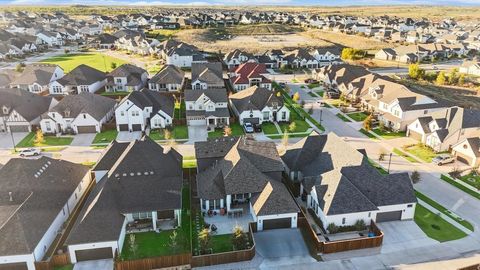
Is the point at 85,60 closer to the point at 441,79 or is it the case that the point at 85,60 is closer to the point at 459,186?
the point at 441,79

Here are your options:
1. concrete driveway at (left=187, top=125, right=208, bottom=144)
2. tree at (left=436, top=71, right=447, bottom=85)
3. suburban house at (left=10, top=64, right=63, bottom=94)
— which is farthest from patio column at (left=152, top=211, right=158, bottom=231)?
tree at (left=436, top=71, right=447, bottom=85)

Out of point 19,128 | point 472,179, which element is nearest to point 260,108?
point 472,179

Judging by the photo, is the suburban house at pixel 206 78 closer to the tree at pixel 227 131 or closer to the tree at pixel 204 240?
the tree at pixel 227 131

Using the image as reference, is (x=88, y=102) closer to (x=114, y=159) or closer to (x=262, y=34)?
(x=114, y=159)

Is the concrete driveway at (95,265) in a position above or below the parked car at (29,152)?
below

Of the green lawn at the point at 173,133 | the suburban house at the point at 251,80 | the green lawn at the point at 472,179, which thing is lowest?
the green lawn at the point at 472,179

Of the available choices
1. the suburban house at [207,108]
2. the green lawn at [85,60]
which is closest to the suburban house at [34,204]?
the suburban house at [207,108]
